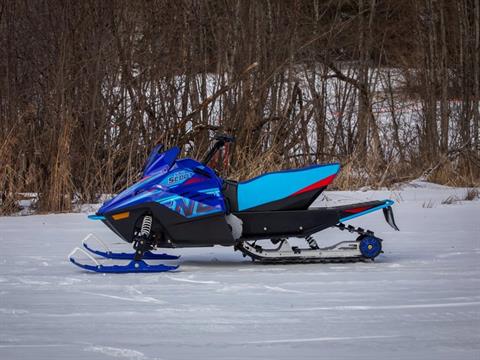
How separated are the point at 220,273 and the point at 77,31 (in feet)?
19.1

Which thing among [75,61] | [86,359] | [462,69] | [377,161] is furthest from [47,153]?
[462,69]

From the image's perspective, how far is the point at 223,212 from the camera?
659 cm

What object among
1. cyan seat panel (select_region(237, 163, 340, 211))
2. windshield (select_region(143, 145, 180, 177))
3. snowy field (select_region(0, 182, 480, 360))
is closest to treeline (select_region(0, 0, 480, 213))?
snowy field (select_region(0, 182, 480, 360))

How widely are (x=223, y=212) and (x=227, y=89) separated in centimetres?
598

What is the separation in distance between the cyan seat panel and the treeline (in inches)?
162

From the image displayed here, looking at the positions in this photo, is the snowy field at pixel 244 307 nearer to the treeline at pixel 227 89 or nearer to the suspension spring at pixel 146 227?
the suspension spring at pixel 146 227

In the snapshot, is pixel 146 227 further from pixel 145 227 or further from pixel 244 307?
pixel 244 307

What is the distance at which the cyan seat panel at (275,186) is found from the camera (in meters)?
6.75

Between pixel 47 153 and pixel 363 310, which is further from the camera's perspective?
pixel 47 153

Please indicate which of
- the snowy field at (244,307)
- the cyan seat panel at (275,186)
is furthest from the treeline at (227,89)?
the cyan seat panel at (275,186)

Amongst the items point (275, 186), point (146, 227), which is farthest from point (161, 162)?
point (275, 186)

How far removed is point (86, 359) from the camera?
3.95 meters

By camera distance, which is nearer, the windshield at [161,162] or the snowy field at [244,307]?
the snowy field at [244,307]

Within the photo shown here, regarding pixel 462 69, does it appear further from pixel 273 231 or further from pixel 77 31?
pixel 273 231
